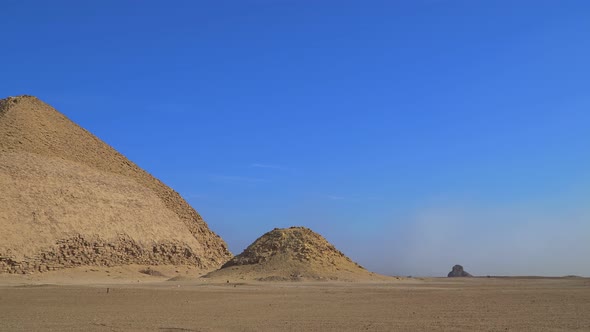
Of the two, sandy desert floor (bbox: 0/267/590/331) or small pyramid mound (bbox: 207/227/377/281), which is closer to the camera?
sandy desert floor (bbox: 0/267/590/331)

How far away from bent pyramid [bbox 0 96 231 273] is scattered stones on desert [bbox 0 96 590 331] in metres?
0.11

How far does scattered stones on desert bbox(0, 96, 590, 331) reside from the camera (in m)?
14.4

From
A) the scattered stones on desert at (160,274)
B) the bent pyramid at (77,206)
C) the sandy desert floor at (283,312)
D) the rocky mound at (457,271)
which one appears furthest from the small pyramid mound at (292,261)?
the rocky mound at (457,271)

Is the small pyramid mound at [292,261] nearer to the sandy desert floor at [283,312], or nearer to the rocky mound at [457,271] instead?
the sandy desert floor at [283,312]

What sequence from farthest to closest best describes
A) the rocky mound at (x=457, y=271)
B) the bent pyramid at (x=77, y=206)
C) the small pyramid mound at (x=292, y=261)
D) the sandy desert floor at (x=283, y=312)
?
the rocky mound at (x=457, y=271), the bent pyramid at (x=77, y=206), the small pyramid mound at (x=292, y=261), the sandy desert floor at (x=283, y=312)

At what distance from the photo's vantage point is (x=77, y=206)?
44250 mm

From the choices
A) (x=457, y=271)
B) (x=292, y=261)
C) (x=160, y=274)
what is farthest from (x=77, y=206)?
(x=457, y=271)

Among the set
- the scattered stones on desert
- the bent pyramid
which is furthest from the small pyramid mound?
the bent pyramid

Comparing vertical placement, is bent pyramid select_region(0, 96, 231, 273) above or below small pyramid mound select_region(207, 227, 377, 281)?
above

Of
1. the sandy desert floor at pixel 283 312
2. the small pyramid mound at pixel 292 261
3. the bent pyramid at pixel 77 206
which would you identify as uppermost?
the bent pyramid at pixel 77 206

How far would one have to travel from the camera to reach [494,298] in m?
20.4

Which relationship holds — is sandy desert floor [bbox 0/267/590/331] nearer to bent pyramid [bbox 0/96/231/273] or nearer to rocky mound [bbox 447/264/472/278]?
bent pyramid [bbox 0/96/231/273]

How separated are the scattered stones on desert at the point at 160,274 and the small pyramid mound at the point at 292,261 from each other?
0.11 m

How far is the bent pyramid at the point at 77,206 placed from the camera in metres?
39.6
